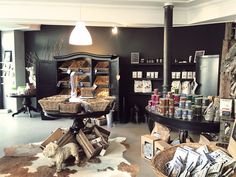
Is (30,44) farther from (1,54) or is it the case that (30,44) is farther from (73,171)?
(73,171)

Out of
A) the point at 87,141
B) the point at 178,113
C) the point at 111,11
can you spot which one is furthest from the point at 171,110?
the point at 111,11

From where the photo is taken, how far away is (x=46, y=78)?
6773mm

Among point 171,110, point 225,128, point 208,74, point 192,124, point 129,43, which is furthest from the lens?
point 129,43

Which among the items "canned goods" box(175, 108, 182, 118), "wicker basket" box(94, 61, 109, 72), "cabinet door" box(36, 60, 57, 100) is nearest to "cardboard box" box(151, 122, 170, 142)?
"canned goods" box(175, 108, 182, 118)

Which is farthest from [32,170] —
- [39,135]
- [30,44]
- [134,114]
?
[30,44]

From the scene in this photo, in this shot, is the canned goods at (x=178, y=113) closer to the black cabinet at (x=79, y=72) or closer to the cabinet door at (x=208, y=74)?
the cabinet door at (x=208, y=74)

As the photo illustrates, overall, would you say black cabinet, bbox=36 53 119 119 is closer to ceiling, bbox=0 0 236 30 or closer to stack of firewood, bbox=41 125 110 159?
ceiling, bbox=0 0 236 30

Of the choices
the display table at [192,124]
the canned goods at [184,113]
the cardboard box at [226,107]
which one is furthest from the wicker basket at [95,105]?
the cardboard box at [226,107]

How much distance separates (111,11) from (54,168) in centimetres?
312

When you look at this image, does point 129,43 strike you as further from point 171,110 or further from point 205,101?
point 205,101

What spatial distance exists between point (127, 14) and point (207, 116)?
2.80 metres

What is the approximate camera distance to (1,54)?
7570mm

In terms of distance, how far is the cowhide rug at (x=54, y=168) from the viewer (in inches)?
129

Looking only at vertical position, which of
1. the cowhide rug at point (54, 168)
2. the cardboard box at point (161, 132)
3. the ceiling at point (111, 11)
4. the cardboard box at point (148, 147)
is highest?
the ceiling at point (111, 11)
